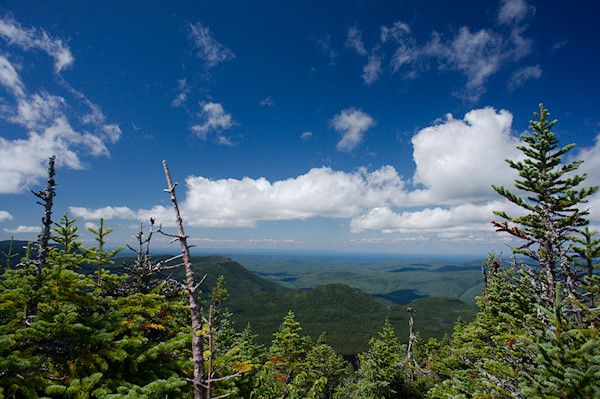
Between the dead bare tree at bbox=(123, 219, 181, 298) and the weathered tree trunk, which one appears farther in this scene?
the dead bare tree at bbox=(123, 219, 181, 298)

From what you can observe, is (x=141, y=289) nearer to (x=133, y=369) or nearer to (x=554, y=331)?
(x=133, y=369)

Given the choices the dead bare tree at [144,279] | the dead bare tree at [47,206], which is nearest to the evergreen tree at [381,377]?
the dead bare tree at [144,279]

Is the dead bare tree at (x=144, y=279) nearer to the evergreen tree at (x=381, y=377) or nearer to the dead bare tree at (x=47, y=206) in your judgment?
the dead bare tree at (x=47, y=206)

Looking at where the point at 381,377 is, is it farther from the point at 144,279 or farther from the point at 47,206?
the point at 47,206

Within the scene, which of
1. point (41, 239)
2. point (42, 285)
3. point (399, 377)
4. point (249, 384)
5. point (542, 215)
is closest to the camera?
point (42, 285)

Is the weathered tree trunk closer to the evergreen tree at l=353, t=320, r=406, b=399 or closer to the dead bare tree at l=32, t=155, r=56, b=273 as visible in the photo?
the dead bare tree at l=32, t=155, r=56, b=273

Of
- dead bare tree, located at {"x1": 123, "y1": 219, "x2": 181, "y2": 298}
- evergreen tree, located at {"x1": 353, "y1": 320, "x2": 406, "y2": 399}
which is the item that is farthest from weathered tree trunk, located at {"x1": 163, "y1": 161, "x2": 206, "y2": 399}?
evergreen tree, located at {"x1": 353, "y1": 320, "x2": 406, "y2": 399}

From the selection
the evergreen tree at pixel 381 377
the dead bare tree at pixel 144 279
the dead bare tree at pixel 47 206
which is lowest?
the evergreen tree at pixel 381 377

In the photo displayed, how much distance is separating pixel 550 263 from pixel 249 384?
55.8ft

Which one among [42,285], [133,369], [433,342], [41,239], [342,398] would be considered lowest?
[342,398]

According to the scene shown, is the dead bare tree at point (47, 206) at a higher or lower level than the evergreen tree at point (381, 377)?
higher

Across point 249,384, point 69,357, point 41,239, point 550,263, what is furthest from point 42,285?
point 550,263

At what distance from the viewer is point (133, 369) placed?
8391 millimetres

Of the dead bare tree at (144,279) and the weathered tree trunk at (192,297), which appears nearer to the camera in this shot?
the weathered tree trunk at (192,297)
